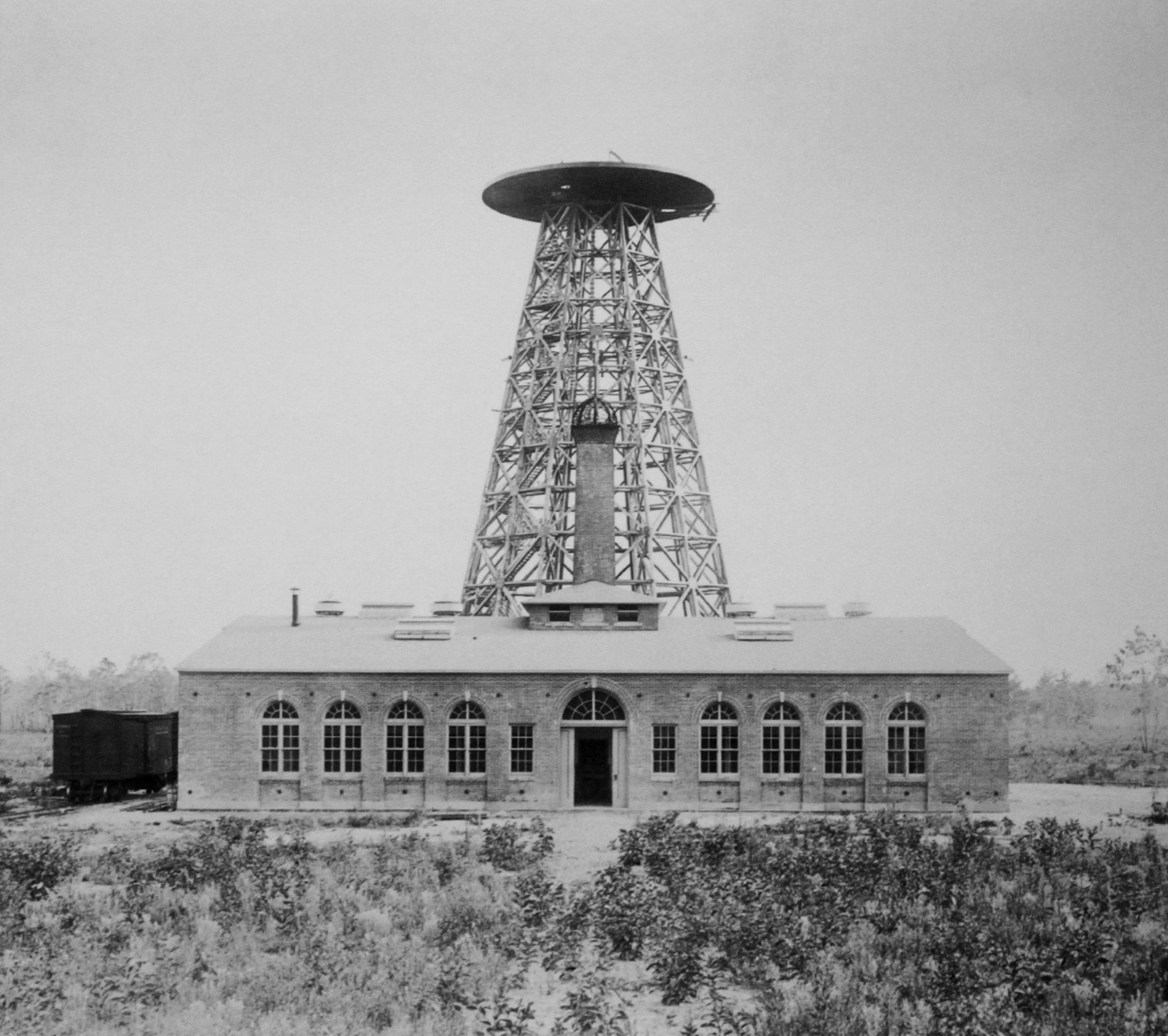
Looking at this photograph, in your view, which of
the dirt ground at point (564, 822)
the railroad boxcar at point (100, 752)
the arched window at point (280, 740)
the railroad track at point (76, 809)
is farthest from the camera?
the railroad boxcar at point (100, 752)

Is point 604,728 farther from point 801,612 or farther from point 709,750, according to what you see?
point 801,612

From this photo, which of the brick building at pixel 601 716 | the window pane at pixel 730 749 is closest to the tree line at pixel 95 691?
the brick building at pixel 601 716

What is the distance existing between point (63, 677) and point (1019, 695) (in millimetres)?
75149

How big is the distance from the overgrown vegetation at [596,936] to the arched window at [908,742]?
7.83 meters

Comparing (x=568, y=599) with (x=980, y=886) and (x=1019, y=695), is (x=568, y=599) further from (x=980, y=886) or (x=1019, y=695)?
(x=1019, y=695)

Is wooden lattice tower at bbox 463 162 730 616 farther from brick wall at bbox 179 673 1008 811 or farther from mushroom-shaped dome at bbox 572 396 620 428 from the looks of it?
brick wall at bbox 179 673 1008 811

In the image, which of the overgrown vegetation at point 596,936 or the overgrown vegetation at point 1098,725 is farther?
the overgrown vegetation at point 1098,725

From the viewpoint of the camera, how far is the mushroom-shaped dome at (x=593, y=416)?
42969mm

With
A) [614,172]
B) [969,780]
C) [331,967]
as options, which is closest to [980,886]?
[331,967]

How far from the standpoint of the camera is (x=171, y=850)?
2502cm

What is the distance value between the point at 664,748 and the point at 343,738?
25.9 feet

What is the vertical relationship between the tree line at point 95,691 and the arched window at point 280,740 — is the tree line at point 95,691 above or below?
below

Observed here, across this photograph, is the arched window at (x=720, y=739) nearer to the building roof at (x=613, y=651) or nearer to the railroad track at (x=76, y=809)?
the building roof at (x=613, y=651)

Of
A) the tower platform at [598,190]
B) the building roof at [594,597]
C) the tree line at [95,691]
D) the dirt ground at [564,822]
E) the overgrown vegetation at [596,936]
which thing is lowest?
the tree line at [95,691]
